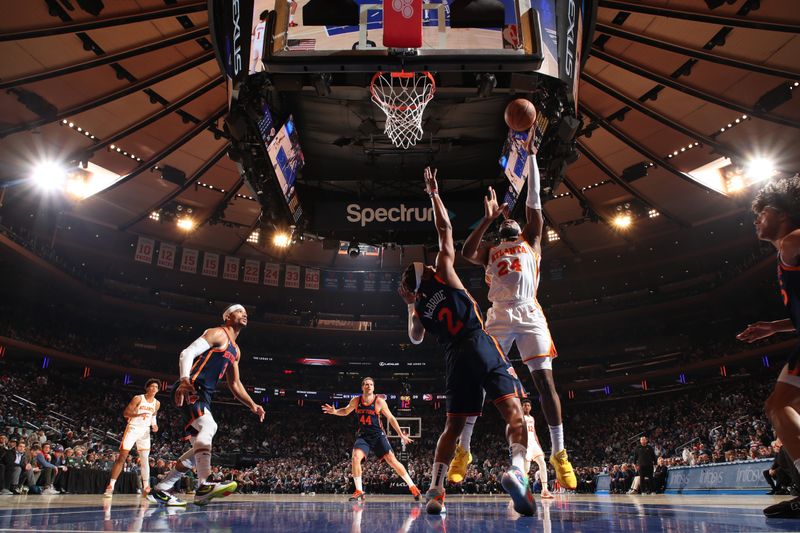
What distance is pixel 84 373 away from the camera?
30484mm

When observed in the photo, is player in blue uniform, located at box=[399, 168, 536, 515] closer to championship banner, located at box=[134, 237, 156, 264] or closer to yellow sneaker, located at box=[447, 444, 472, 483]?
yellow sneaker, located at box=[447, 444, 472, 483]

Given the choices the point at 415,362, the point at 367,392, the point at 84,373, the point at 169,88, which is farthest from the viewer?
the point at 415,362

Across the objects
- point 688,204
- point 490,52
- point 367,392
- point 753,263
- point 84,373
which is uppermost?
point 688,204

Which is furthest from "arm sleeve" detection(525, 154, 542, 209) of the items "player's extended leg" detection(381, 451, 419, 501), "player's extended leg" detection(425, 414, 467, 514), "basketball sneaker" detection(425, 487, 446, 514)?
"player's extended leg" detection(381, 451, 419, 501)

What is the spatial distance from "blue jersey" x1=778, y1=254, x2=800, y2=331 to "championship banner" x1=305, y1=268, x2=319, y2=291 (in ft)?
112

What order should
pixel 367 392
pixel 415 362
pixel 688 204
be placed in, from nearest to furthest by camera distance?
pixel 367 392, pixel 688 204, pixel 415 362

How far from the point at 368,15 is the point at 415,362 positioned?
32.9m

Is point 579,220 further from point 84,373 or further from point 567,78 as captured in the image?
point 84,373

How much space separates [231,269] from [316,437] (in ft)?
39.8

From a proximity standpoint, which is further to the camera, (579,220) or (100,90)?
(579,220)

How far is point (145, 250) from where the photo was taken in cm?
3084

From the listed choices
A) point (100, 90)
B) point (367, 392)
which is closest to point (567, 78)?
point (367, 392)

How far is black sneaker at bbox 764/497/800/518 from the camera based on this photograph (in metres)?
3.81

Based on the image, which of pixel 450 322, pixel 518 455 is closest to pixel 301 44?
pixel 450 322
